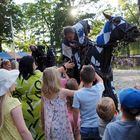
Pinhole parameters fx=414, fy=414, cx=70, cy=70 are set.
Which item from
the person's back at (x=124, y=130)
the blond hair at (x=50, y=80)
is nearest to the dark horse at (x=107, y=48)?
the blond hair at (x=50, y=80)

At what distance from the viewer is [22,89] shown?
5285 millimetres

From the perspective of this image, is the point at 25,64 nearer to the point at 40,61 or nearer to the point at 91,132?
the point at 91,132

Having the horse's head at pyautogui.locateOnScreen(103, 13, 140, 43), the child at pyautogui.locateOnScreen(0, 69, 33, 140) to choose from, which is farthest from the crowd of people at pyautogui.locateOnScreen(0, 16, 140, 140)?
the horse's head at pyautogui.locateOnScreen(103, 13, 140, 43)

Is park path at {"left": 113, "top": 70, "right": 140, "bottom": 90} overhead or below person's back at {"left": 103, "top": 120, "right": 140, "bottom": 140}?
below

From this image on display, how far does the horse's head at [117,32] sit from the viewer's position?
19.4 feet

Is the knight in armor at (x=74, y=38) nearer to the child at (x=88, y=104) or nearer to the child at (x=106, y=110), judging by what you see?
the child at (x=88, y=104)

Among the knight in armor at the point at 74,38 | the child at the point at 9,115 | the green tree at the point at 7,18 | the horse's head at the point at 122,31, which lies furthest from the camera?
the green tree at the point at 7,18

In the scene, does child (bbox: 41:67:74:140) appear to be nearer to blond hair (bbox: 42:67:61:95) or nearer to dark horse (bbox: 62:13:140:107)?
blond hair (bbox: 42:67:61:95)

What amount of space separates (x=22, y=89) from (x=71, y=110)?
680mm

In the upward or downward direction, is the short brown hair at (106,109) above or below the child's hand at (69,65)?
below

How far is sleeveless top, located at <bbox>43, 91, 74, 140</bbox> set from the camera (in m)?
4.86

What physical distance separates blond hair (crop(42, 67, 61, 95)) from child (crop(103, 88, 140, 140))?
1533mm

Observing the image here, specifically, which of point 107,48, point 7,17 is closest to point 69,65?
point 107,48

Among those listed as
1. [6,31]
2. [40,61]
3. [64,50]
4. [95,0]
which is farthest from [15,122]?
[95,0]
